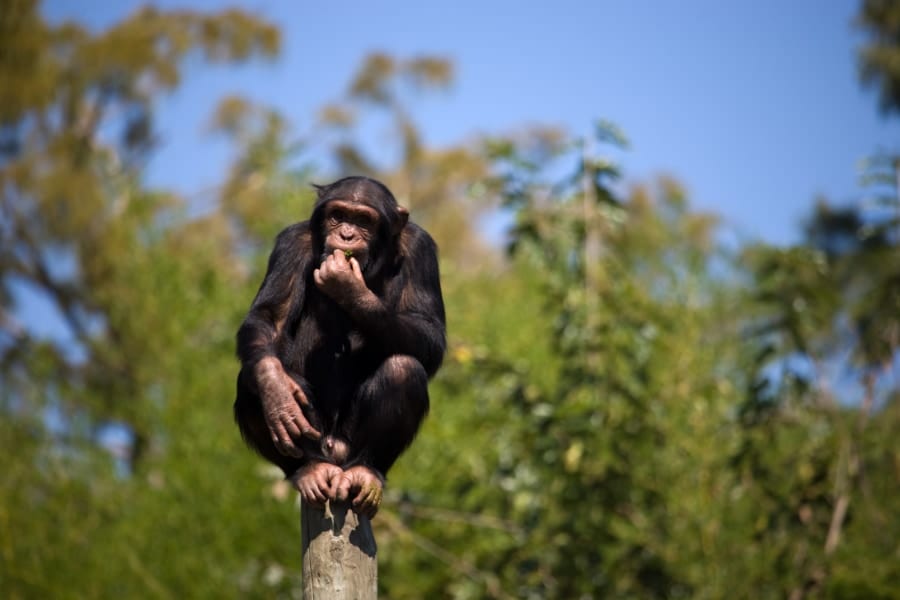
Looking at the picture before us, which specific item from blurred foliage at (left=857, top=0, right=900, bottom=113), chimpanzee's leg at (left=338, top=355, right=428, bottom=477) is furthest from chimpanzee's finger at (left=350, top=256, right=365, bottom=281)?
blurred foliage at (left=857, top=0, right=900, bottom=113)

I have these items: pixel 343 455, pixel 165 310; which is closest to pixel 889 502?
pixel 343 455

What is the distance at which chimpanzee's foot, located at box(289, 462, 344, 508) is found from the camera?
5.18 metres

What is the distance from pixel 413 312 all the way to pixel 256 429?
953 millimetres

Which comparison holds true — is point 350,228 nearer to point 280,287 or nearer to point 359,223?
point 359,223

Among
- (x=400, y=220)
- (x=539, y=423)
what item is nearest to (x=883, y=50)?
(x=539, y=423)

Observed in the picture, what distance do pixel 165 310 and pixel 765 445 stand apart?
10561mm

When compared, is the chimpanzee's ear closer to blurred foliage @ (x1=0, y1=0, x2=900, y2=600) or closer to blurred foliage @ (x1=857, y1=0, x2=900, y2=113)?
blurred foliage @ (x1=0, y1=0, x2=900, y2=600)

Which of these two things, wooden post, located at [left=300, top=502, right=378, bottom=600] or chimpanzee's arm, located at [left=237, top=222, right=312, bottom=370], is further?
chimpanzee's arm, located at [left=237, top=222, right=312, bottom=370]

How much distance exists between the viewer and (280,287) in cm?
598

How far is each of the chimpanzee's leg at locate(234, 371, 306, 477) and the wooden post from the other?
0.52 metres

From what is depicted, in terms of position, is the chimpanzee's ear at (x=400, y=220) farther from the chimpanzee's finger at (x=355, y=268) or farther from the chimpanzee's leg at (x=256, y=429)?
the chimpanzee's leg at (x=256, y=429)

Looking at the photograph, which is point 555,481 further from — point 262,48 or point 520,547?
point 262,48

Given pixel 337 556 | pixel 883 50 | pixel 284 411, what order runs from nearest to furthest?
1. pixel 337 556
2. pixel 284 411
3. pixel 883 50

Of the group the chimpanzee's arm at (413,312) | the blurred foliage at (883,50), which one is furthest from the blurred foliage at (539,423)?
the chimpanzee's arm at (413,312)
